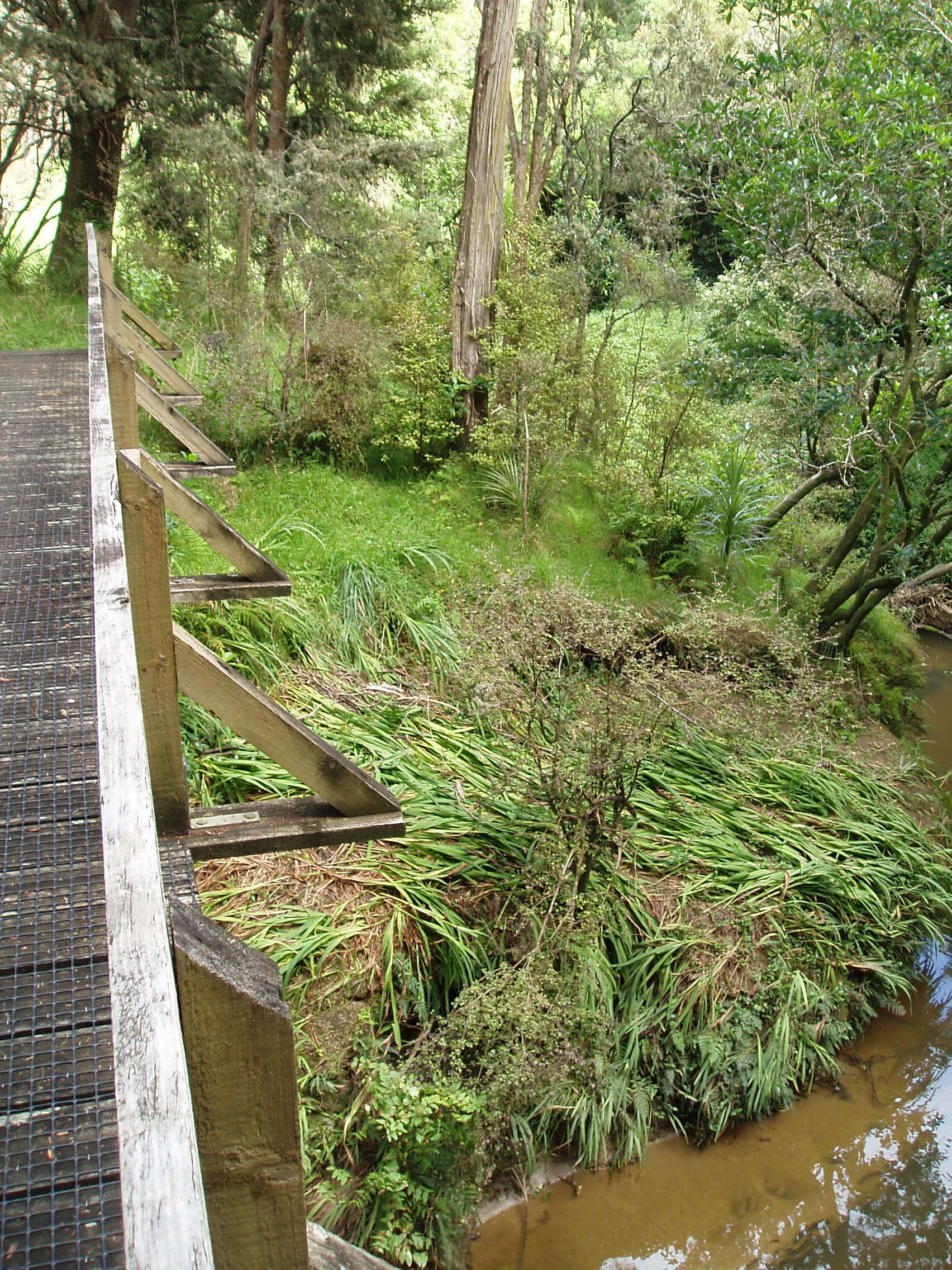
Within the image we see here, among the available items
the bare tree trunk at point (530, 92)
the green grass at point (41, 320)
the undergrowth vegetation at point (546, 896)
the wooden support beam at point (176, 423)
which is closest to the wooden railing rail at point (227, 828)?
the wooden support beam at point (176, 423)

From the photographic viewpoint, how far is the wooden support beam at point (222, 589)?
14.9 ft

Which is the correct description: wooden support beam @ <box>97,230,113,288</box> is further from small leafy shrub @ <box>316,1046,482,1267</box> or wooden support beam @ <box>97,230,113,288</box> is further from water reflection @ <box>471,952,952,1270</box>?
water reflection @ <box>471,952,952,1270</box>

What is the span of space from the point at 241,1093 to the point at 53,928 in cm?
34

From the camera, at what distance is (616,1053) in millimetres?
4910

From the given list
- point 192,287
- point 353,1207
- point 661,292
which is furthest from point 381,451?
point 661,292

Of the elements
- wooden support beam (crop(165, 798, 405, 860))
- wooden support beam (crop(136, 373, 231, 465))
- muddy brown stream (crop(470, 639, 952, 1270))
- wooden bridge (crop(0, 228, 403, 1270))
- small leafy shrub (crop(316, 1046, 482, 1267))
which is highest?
wooden support beam (crop(136, 373, 231, 465))

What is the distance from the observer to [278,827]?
3.05 meters

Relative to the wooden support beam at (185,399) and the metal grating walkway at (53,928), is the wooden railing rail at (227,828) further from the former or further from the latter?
the wooden support beam at (185,399)

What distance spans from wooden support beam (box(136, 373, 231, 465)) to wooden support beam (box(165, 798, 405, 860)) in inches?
127

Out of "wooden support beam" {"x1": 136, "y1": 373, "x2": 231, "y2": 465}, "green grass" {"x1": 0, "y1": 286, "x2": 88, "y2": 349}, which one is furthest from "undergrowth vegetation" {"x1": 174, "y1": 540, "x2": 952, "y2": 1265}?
"green grass" {"x1": 0, "y1": 286, "x2": 88, "y2": 349}

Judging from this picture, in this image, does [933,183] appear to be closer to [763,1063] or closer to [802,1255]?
[763,1063]

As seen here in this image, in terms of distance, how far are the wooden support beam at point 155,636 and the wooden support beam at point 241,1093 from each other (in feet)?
2.66

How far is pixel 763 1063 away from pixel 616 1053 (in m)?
0.87

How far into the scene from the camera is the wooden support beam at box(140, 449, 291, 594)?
4129 millimetres
